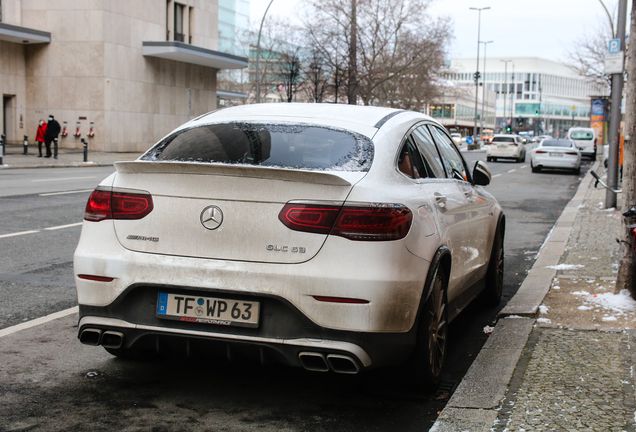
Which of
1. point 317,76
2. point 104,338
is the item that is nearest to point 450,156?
point 104,338

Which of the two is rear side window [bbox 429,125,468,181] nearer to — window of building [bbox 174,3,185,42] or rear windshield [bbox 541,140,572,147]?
rear windshield [bbox 541,140,572,147]

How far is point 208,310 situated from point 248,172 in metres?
0.69

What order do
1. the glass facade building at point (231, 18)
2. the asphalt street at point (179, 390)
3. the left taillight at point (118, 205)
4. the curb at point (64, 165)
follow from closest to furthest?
1. the asphalt street at point (179, 390)
2. the left taillight at point (118, 205)
3. the curb at point (64, 165)
4. the glass facade building at point (231, 18)

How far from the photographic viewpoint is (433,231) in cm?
412

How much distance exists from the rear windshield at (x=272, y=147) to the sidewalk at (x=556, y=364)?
4.49ft

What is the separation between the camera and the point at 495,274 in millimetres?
6398

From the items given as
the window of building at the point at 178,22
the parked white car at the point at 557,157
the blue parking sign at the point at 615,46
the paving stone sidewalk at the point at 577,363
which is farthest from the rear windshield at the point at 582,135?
the paving stone sidewalk at the point at 577,363

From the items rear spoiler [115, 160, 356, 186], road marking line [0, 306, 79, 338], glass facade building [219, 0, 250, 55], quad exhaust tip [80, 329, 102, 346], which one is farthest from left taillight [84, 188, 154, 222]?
glass facade building [219, 0, 250, 55]

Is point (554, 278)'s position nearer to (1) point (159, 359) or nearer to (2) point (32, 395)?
(1) point (159, 359)

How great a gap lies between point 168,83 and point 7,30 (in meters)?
11.0

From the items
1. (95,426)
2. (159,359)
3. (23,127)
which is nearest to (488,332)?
(159,359)

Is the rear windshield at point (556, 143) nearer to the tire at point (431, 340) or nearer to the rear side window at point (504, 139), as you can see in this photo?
the rear side window at point (504, 139)

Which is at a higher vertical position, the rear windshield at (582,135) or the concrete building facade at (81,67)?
the concrete building facade at (81,67)

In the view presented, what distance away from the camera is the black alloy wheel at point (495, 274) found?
632cm
